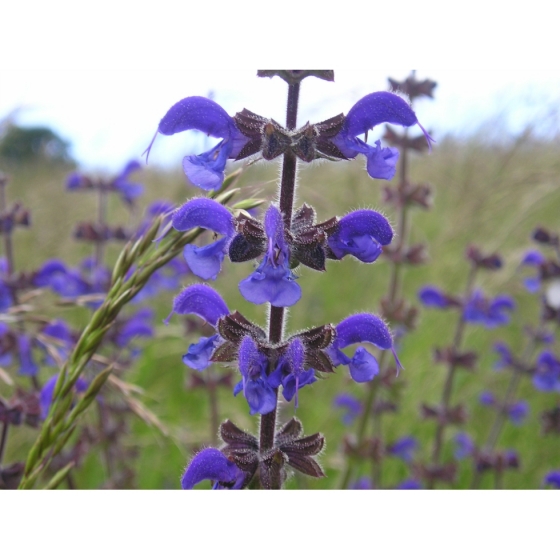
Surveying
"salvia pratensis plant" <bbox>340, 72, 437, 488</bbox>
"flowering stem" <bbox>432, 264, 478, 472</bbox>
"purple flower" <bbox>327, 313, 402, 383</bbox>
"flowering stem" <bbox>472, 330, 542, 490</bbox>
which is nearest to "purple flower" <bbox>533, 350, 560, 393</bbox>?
"flowering stem" <bbox>472, 330, 542, 490</bbox>

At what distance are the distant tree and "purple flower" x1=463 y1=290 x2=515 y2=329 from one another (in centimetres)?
194

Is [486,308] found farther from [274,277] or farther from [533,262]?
[274,277]

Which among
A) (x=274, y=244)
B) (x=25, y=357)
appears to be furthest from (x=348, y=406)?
(x=274, y=244)

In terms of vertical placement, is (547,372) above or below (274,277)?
below

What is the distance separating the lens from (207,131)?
101 cm

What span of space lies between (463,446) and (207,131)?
91.7 inches

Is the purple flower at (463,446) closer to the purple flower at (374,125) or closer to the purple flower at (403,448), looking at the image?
the purple flower at (403,448)

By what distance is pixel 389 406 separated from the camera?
252 centimetres

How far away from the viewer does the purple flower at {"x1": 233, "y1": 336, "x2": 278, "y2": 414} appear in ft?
2.98

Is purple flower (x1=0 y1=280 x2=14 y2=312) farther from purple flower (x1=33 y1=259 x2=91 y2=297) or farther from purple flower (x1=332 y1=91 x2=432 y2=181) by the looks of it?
purple flower (x1=332 y1=91 x2=432 y2=181)

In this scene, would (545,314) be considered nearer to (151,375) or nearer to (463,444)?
(463,444)

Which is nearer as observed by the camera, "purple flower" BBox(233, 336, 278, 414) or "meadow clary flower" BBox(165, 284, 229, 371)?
"purple flower" BBox(233, 336, 278, 414)
